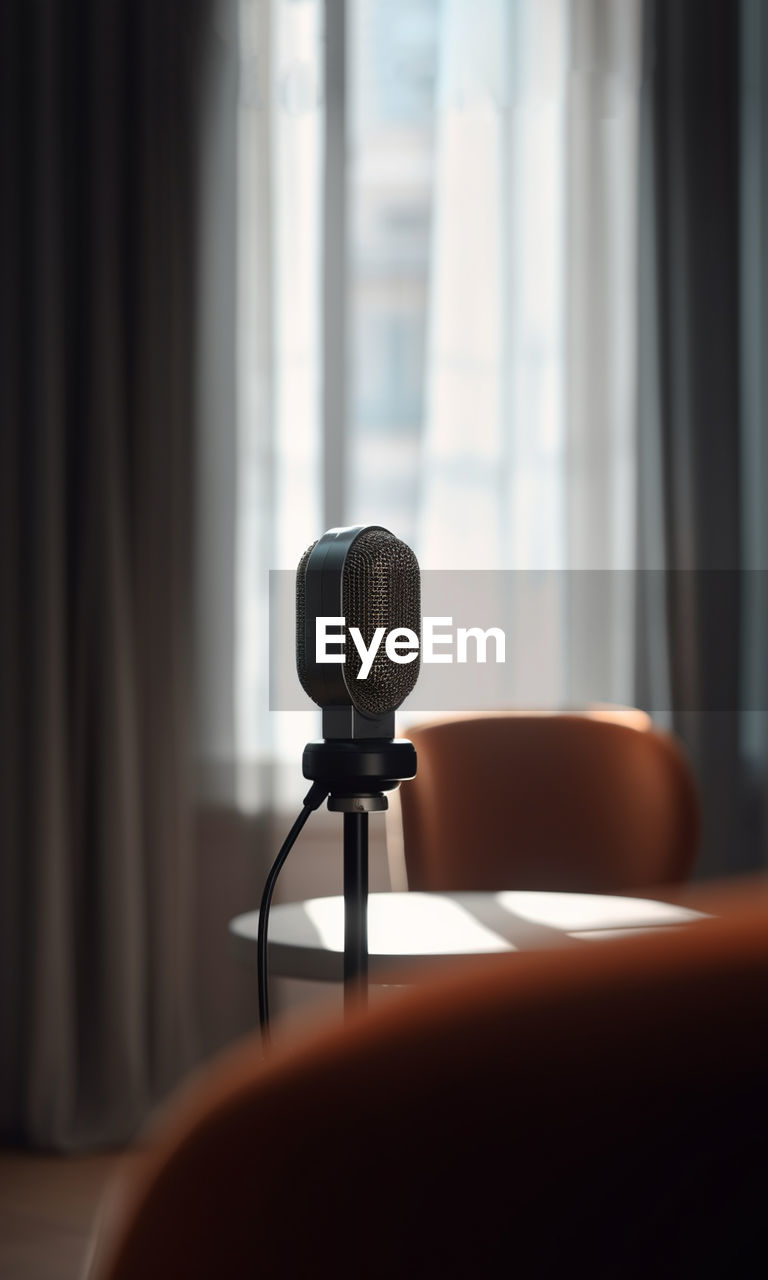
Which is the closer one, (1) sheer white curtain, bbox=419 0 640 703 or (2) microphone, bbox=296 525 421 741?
(2) microphone, bbox=296 525 421 741

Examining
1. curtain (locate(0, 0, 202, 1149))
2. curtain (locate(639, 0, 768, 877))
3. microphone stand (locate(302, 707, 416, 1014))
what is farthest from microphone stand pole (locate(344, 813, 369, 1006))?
curtain (locate(639, 0, 768, 877))

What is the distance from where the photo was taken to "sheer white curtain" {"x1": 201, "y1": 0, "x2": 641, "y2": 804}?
2.48 m

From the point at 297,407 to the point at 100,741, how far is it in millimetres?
805

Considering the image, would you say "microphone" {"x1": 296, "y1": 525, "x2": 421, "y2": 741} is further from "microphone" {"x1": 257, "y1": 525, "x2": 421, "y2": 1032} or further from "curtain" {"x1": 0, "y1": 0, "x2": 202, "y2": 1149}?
"curtain" {"x1": 0, "y1": 0, "x2": 202, "y2": 1149}

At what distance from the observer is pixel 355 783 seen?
0.88 metres

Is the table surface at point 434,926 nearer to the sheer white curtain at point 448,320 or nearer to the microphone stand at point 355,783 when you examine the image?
the microphone stand at point 355,783

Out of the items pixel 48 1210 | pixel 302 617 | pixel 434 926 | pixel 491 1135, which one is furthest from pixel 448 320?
pixel 491 1135

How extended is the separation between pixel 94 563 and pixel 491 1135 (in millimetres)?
2224

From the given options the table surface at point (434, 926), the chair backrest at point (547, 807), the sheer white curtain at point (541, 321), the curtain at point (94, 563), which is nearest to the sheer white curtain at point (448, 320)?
the sheer white curtain at point (541, 321)

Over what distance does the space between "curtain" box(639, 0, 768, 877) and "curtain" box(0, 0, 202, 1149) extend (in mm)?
963

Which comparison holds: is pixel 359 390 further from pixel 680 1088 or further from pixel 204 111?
pixel 680 1088

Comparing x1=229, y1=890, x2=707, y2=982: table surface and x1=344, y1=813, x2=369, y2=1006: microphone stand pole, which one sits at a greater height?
x1=344, y1=813, x2=369, y2=1006: microphone stand pole

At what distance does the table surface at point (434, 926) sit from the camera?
3.60 ft

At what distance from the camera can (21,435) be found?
238 centimetres
